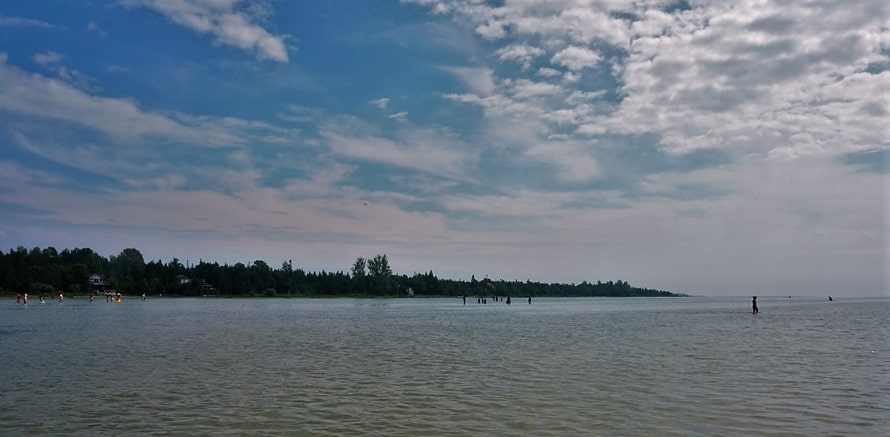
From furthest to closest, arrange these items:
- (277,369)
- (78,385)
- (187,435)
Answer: (277,369)
(78,385)
(187,435)

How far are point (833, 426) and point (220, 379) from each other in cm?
2146

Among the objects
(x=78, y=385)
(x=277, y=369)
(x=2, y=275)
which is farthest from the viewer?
(x=2, y=275)

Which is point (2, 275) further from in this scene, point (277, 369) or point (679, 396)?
point (679, 396)

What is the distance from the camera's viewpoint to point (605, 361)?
3209 cm

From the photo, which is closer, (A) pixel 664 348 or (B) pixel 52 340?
(A) pixel 664 348

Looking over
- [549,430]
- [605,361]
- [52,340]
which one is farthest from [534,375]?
[52,340]

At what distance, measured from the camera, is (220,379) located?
26078 mm

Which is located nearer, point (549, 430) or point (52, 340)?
point (549, 430)

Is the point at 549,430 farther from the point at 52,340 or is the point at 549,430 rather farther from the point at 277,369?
the point at 52,340

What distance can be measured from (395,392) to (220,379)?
808cm

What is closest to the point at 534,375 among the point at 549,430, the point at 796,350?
the point at 549,430

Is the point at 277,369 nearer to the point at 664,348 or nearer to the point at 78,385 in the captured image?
the point at 78,385

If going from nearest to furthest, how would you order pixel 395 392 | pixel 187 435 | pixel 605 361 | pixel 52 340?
pixel 187 435 → pixel 395 392 → pixel 605 361 → pixel 52 340

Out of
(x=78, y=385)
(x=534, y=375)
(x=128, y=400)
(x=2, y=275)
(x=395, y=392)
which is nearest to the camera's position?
(x=128, y=400)
